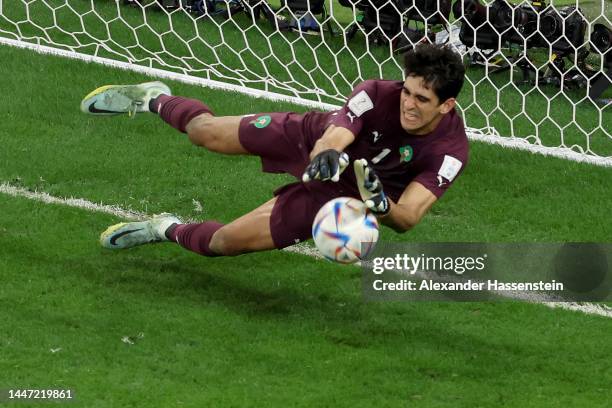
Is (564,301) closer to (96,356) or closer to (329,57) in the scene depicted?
(96,356)

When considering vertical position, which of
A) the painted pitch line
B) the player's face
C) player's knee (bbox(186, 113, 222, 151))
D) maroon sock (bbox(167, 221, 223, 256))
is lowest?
the painted pitch line

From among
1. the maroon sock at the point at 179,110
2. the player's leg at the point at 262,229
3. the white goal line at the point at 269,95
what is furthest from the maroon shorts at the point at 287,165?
the white goal line at the point at 269,95

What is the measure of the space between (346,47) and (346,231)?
5.38 meters

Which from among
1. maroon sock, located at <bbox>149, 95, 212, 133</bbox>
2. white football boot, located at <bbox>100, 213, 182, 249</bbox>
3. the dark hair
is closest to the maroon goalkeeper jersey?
the dark hair

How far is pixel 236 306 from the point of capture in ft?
21.2

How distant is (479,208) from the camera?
26.2ft

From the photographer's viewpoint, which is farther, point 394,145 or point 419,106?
point 394,145

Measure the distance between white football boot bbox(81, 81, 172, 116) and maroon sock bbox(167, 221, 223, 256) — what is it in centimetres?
85

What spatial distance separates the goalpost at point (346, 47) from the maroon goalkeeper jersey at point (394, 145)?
310 centimetres

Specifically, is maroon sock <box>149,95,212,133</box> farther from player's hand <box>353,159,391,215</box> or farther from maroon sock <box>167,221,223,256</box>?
player's hand <box>353,159,391,215</box>

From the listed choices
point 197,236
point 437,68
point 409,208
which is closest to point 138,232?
point 197,236

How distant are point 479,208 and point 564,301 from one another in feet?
4.16

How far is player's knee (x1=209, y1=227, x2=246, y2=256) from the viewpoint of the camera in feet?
21.1

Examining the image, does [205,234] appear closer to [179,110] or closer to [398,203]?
[179,110]
